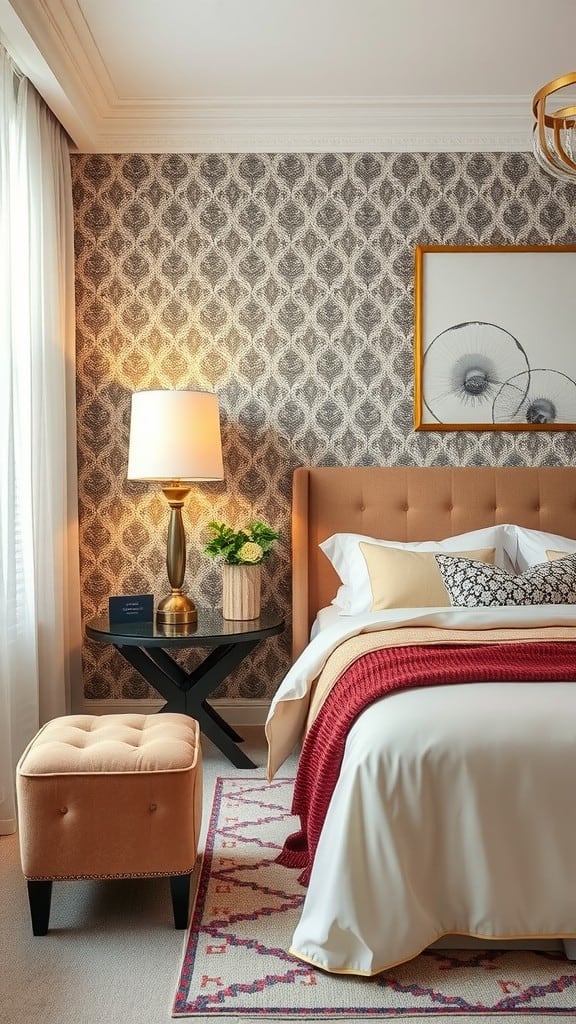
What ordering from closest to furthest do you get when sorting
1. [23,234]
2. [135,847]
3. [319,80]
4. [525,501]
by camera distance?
1. [135,847]
2. [23,234]
3. [319,80]
4. [525,501]

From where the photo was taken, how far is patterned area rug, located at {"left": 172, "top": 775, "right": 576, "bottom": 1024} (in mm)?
1999

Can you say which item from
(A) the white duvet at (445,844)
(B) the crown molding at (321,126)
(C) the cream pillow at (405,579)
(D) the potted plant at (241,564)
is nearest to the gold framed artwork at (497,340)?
(B) the crown molding at (321,126)

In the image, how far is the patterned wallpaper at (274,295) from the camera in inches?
166

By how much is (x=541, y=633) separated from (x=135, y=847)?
4.64 ft

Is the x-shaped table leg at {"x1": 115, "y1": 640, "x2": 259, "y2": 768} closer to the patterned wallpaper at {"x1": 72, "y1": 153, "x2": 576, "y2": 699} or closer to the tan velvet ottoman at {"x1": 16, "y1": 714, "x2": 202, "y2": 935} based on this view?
the patterned wallpaper at {"x1": 72, "y1": 153, "x2": 576, "y2": 699}

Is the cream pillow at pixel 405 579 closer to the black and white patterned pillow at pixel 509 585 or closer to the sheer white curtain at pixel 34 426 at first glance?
the black and white patterned pillow at pixel 509 585

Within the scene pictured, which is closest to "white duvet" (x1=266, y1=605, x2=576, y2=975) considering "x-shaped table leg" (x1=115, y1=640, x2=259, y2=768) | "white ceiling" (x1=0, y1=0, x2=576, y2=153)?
"x-shaped table leg" (x1=115, y1=640, x2=259, y2=768)

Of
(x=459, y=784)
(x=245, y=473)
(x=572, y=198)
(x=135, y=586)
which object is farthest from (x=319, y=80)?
(x=459, y=784)

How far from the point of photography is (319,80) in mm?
3848

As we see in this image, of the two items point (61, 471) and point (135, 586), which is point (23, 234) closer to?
point (61, 471)

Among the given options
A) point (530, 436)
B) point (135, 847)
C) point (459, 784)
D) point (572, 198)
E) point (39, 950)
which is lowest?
point (39, 950)

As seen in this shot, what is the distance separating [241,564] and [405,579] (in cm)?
72

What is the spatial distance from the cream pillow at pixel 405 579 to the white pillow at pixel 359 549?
0.26 ft

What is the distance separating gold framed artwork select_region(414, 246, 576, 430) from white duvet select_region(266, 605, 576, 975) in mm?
2270
